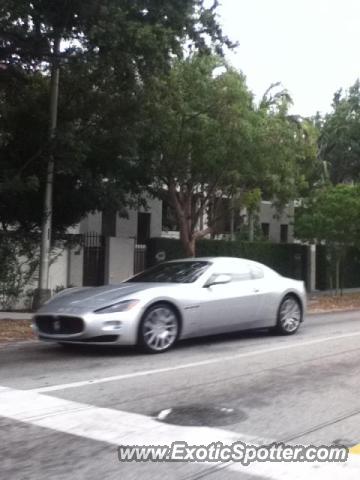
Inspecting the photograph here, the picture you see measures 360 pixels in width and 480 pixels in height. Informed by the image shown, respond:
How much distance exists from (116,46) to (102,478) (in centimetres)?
977

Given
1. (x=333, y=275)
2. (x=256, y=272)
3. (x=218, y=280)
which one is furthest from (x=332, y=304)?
(x=218, y=280)

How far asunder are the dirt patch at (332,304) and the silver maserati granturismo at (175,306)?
6.89 m

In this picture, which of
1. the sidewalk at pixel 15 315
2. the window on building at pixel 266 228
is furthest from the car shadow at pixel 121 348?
the window on building at pixel 266 228

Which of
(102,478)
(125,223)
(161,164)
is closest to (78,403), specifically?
(102,478)

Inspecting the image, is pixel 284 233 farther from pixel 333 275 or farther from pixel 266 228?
pixel 333 275

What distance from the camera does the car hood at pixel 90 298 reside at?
8734 millimetres

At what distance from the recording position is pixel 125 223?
92.6 feet

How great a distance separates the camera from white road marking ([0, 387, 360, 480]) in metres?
4.41

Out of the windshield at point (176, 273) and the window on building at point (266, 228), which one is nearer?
the windshield at point (176, 273)

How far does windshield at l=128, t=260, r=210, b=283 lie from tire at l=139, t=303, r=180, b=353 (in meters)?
0.84

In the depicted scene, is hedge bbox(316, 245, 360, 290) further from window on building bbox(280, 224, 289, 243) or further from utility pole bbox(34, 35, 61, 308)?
utility pole bbox(34, 35, 61, 308)

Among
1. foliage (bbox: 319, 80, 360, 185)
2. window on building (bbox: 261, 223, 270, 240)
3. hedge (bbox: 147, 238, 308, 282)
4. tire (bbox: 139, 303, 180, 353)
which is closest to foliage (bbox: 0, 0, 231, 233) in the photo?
tire (bbox: 139, 303, 180, 353)

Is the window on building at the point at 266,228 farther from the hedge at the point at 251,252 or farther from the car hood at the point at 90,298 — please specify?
the car hood at the point at 90,298

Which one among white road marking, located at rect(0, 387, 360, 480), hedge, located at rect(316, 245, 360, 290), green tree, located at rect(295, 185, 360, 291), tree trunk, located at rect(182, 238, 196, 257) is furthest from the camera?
hedge, located at rect(316, 245, 360, 290)
